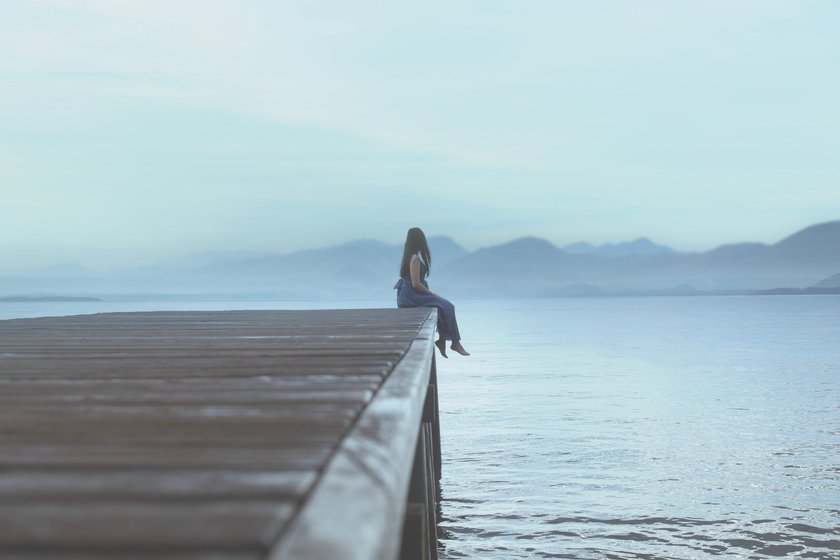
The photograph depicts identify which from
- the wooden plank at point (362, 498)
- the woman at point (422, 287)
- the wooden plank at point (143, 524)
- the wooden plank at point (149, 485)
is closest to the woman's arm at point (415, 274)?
the woman at point (422, 287)

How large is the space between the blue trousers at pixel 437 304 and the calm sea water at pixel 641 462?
2225 mm

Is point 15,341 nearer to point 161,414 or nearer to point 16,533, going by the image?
point 161,414

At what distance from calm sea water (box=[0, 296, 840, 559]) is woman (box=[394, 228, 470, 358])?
2177mm

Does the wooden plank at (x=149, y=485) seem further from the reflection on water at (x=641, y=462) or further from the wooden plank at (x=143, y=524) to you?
the reflection on water at (x=641, y=462)

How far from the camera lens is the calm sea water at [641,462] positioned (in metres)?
9.39

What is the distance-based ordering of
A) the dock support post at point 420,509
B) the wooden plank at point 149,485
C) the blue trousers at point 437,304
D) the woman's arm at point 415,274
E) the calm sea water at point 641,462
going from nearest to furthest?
the wooden plank at point 149,485 → the dock support post at point 420,509 → the calm sea water at point 641,462 → the blue trousers at point 437,304 → the woman's arm at point 415,274

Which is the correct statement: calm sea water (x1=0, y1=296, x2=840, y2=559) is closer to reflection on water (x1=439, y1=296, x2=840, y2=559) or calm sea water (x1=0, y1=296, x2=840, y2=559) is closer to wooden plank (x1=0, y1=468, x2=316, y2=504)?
reflection on water (x1=439, y1=296, x2=840, y2=559)

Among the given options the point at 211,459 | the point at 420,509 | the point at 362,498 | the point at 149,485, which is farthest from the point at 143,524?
the point at 420,509

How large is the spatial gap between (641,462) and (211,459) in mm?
12991

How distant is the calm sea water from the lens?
9.39m

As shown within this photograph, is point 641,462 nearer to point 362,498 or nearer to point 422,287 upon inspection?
point 422,287

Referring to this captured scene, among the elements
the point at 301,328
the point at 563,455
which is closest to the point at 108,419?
the point at 301,328

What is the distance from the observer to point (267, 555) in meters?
1.35

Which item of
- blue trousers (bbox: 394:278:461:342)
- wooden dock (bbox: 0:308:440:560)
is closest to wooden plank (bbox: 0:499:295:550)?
wooden dock (bbox: 0:308:440:560)
